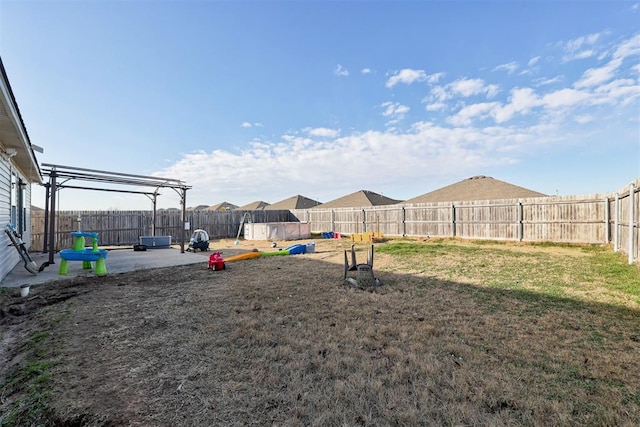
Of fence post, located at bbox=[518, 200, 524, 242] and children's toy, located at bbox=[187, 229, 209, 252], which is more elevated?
fence post, located at bbox=[518, 200, 524, 242]

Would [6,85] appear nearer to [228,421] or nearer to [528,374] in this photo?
[228,421]

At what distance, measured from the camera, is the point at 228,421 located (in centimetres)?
197

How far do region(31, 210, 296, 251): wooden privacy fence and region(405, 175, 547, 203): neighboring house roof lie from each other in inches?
666

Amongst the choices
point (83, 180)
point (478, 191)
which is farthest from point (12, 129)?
point (478, 191)

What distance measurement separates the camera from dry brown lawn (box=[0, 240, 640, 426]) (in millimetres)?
2070

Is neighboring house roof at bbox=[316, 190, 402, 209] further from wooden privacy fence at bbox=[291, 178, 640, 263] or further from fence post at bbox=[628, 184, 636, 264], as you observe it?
fence post at bbox=[628, 184, 636, 264]

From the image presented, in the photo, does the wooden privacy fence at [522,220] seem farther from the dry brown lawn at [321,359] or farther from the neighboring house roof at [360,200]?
the neighboring house roof at [360,200]

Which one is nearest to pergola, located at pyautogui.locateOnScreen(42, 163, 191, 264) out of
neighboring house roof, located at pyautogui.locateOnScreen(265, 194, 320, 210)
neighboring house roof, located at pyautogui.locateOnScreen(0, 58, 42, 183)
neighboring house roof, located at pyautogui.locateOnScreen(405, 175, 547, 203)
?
neighboring house roof, located at pyautogui.locateOnScreen(0, 58, 42, 183)

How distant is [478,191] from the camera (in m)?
24.6

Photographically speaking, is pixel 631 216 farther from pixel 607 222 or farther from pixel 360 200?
pixel 360 200

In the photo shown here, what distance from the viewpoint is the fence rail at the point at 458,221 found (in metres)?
10.3

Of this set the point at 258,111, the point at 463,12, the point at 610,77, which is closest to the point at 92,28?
the point at 258,111

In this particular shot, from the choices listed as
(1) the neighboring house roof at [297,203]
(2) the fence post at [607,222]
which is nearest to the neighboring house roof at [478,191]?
(2) the fence post at [607,222]

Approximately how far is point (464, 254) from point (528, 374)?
28.9ft
